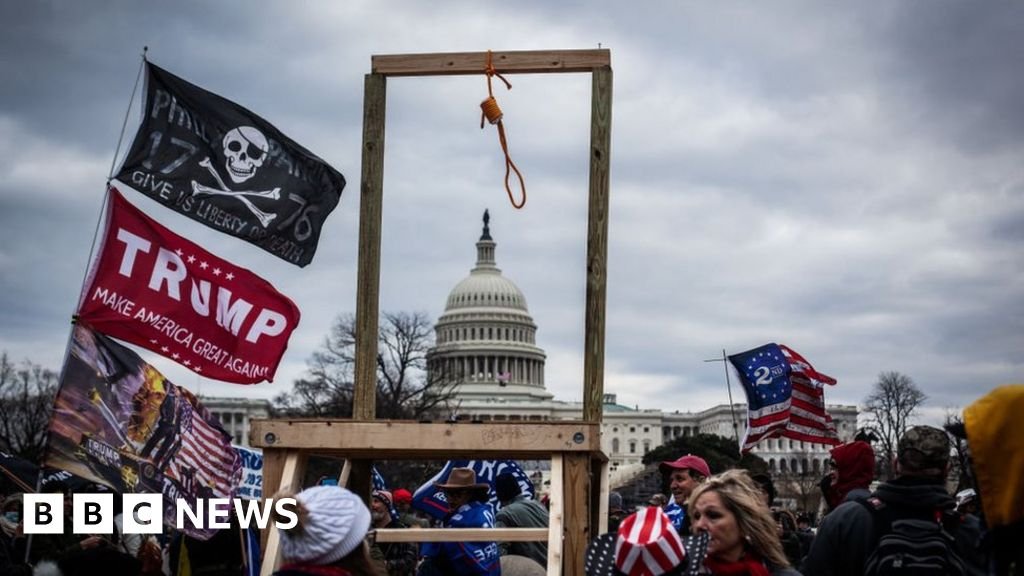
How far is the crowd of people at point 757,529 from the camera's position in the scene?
367cm

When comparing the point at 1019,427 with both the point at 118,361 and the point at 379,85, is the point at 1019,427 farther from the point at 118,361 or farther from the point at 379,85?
the point at 118,361

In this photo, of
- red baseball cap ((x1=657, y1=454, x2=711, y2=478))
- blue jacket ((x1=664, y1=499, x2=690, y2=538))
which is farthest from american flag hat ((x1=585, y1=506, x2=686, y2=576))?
blue jacket ((x1=664, y1=499, x2=690, y2=538))

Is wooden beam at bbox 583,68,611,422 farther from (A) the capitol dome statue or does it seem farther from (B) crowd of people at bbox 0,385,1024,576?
(A) the capitol dome statue

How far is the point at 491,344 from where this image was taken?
141m

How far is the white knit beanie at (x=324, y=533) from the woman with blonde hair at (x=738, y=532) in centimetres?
125

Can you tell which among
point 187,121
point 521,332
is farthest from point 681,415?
point 187,121

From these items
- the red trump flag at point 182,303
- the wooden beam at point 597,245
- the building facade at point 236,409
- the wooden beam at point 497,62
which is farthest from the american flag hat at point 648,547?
the building facade at point 236,409

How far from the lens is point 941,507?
530 centimetres

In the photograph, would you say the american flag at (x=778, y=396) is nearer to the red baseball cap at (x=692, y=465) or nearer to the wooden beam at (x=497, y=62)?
the red baseball cap at (x=692, y=465)

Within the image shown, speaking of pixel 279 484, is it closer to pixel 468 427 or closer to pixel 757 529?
pixel 468 427

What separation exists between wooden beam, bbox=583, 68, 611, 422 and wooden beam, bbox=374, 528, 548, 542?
72 cm

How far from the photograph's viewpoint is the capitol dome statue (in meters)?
139

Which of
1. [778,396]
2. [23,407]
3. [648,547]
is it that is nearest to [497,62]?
[648,547]

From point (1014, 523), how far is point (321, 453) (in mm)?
2996
